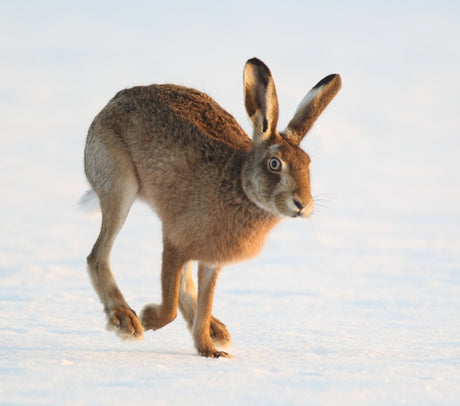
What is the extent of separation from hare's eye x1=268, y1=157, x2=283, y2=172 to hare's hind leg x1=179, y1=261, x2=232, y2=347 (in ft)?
5.32

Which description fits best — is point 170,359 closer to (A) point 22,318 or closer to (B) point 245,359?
(B) point 245,359

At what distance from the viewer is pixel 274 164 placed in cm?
605

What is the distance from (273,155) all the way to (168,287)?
1.32 m

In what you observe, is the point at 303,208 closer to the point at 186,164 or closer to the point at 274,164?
the point at 274,164

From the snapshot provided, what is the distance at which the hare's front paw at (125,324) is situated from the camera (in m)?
6.32

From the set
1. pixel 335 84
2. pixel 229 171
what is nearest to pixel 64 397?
pixel 229 171

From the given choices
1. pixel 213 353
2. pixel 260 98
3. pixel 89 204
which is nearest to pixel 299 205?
pixel 260 98

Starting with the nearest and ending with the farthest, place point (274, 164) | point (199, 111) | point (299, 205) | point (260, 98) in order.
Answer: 1. point (299, 205)
2. point (274, 164)
3. point (260, 98)
4. point (199, 111)

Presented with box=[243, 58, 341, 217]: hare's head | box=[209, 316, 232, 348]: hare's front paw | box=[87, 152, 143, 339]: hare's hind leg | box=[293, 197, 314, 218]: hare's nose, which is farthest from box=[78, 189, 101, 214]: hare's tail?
box=[293, 197, 314, 218]: hare's nose

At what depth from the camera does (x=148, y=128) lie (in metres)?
6.84

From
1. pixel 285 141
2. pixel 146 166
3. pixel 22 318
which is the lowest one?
pixel 22 318

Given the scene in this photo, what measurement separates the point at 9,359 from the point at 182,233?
1578 mm

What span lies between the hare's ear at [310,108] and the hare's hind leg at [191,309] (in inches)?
65.7

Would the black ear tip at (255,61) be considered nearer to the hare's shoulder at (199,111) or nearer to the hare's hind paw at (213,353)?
the hare's shoulder at (199,111)
